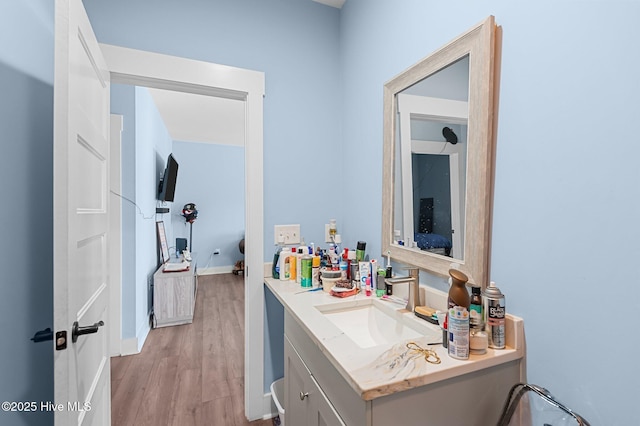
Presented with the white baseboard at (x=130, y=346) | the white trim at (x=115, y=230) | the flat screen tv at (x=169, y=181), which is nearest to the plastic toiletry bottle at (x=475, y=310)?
the white trim at (x=115, y=230)

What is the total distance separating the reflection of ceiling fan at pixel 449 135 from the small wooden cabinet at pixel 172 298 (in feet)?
10.1

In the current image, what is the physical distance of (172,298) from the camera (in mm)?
3193

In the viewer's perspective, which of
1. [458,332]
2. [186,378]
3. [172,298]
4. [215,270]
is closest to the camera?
[458,332]

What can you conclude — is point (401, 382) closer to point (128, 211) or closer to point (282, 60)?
point (282, 60)

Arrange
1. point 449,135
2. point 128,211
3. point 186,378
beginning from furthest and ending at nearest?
1. point 128,211
2. point 186,378
3. point 449,135

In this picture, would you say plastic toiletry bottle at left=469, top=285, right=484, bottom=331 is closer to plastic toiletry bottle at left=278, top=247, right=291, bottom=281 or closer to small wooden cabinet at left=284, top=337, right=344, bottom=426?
small wooden cabinet at left=284, top=337, right=344, bottom=426

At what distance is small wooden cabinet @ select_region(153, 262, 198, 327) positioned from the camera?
10.3 feet

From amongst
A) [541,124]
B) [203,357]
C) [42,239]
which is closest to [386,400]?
[541,124]

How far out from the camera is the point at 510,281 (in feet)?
3.01

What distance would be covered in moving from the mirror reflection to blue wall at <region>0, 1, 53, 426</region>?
143 cm

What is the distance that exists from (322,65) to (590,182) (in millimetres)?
1605

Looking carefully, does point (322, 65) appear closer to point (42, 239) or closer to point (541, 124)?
point (541, 124)

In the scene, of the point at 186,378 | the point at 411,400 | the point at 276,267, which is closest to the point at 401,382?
the point at 411,400

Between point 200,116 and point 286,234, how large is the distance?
118 inches
